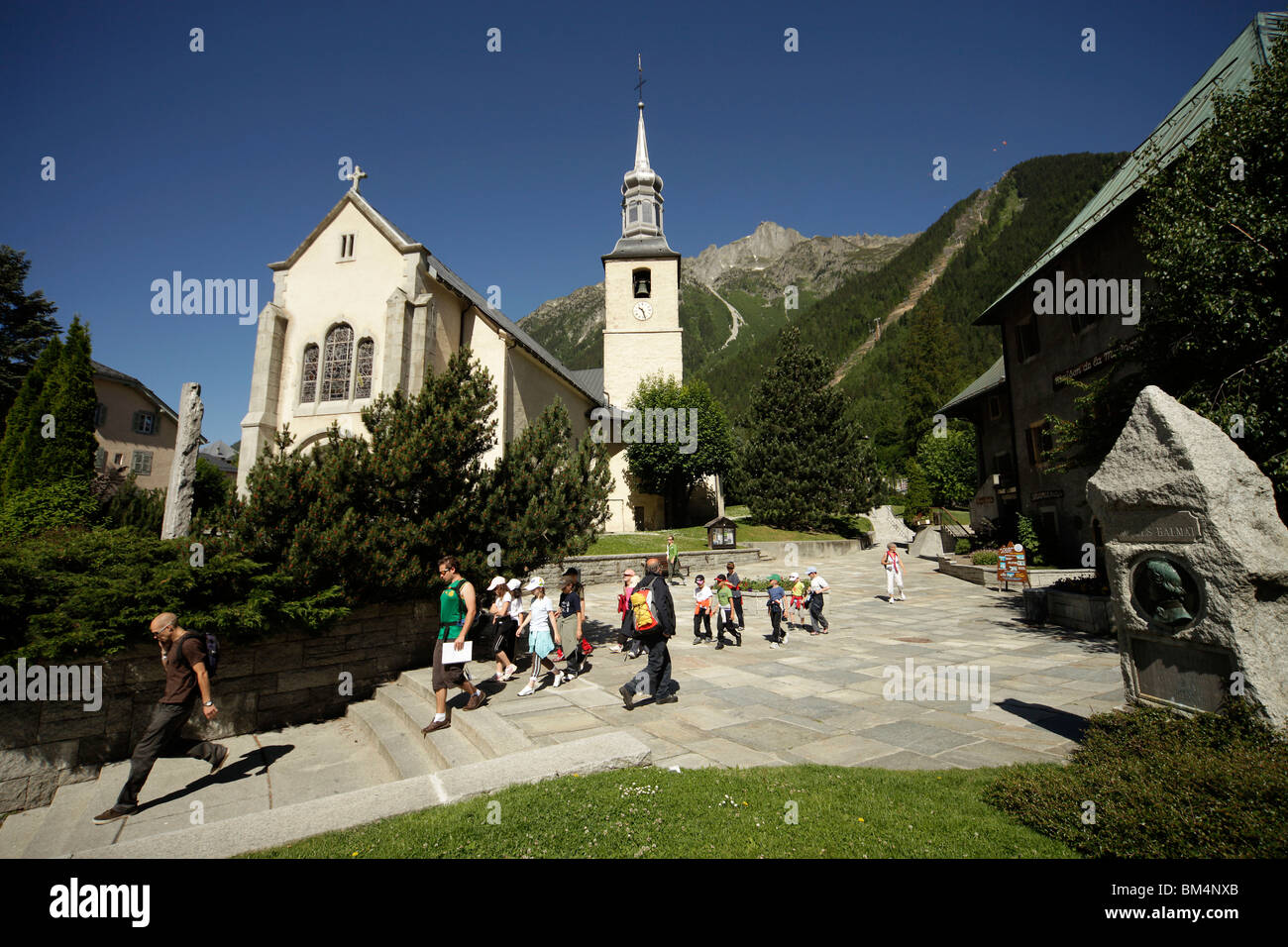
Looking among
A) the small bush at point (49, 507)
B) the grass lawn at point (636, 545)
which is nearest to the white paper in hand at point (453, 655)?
the grass lawn at point (636, 545)

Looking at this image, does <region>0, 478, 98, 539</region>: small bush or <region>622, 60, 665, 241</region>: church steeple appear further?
<region>622, 60, 665, 241</region>: church steeple

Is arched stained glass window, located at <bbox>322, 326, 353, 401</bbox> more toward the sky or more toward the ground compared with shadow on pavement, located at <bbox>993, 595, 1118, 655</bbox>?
more toward the sky

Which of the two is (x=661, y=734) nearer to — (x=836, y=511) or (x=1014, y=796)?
(x=1014, y=796)

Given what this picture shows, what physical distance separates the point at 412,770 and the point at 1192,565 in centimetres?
819

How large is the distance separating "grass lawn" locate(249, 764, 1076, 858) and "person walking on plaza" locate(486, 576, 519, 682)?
4820mm

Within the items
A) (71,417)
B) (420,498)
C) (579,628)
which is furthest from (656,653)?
(71,417)

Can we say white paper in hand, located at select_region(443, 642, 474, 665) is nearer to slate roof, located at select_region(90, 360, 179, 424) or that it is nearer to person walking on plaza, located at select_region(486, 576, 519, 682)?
person walking on plaza, located at select_region(486, 576, 519, 682)

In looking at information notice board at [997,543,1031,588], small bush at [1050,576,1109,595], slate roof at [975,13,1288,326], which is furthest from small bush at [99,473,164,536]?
slate roof at [975,13,1288,326]

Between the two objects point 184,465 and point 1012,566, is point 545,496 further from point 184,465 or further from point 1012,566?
point 1012,566

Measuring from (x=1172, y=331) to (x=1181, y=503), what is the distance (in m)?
8.63

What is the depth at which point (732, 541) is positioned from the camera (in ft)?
98.7

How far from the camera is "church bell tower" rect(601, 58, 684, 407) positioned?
1702 inches

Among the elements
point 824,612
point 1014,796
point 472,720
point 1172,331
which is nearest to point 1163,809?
point 1014,796

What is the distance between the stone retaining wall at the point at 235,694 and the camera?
644 centimetres
